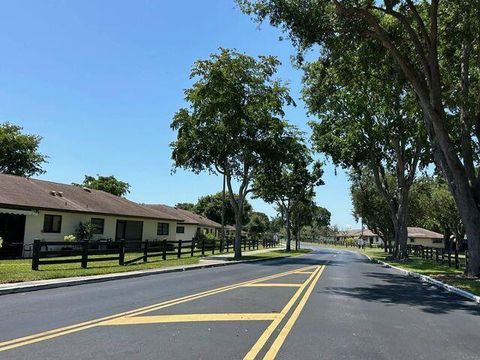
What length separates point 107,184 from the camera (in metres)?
65.3

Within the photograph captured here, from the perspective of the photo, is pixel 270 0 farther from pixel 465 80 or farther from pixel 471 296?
pixel 471 296

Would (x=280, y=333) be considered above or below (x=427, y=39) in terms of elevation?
below

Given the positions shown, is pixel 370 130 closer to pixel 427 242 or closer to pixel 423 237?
pixel 423 237

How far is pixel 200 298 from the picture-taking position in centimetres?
1247

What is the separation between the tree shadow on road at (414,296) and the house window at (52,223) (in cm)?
1986

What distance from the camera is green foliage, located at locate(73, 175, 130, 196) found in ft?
212

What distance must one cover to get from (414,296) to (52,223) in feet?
74.1

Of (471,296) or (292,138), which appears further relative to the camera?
(292,138)

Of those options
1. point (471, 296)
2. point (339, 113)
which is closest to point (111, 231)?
point (339, 113)

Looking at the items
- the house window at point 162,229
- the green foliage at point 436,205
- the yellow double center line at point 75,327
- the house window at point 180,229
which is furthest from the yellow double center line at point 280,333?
the green foliage at point 436,205

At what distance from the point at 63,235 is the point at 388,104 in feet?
69.2

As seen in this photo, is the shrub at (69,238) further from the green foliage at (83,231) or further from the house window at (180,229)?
the house window at (180,229)

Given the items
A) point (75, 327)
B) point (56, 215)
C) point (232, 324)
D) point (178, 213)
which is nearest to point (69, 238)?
point (56, 215)

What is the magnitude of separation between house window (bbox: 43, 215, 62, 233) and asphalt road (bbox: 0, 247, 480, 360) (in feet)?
52.8
